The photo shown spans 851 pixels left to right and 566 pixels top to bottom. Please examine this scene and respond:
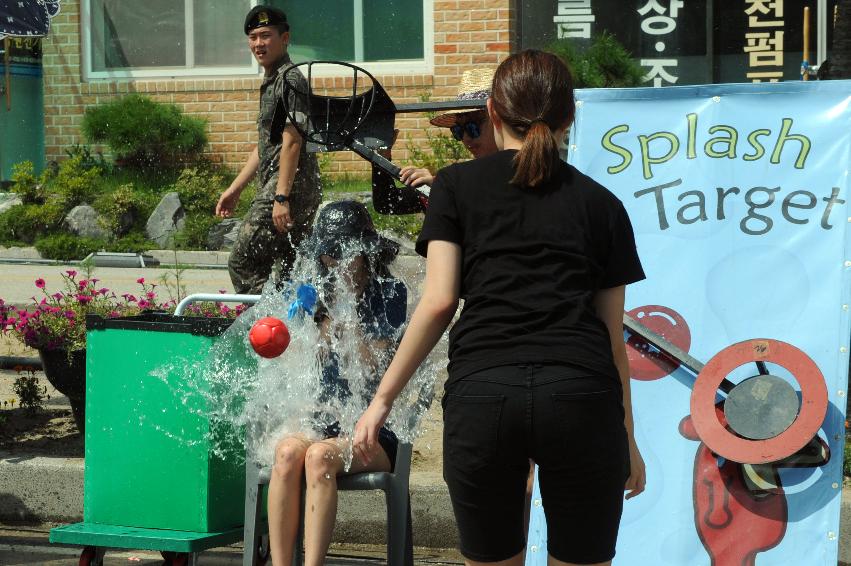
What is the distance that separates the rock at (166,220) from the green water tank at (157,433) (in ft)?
29.0

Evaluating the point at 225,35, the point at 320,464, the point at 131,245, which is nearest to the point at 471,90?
the point at 320,464

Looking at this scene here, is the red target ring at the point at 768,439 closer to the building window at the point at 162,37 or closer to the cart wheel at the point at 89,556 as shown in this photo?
the cart wheel at the point at 89,556

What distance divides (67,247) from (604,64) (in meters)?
5.69

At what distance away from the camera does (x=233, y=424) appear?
4.17 metres

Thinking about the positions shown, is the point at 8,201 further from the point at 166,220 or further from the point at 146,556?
the point at 146,556

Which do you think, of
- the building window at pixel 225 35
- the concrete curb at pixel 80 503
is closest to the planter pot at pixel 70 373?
the concrete curb at pixel 80 503

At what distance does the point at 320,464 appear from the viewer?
3906 mm

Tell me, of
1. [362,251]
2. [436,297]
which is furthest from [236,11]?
[436,297]

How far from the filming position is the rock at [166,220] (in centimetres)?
1307

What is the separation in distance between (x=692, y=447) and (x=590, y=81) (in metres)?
8.41

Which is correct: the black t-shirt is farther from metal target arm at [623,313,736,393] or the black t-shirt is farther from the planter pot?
the planter pot

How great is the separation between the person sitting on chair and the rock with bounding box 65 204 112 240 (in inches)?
374

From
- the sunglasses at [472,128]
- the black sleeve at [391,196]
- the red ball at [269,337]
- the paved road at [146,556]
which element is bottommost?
the paved road at [146,556]

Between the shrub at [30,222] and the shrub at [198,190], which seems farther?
the shrub at [30,222]
